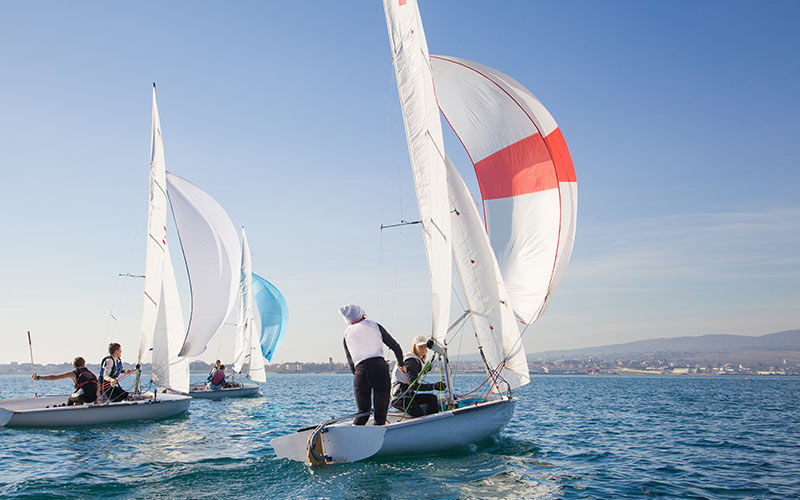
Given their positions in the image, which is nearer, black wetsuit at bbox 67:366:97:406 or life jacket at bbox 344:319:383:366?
life jacket at bbox 344:319:383:366

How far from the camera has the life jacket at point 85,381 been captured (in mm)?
12688

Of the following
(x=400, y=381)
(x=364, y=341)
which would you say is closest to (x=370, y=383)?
(x=364, y=341)

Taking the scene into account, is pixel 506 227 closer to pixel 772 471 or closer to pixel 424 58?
pixel 424 58

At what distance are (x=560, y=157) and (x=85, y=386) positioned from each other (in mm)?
11901

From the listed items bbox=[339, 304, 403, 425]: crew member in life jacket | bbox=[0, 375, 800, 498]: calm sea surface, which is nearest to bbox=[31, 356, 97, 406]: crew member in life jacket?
bbox=[0, 375, 800, 498]: calm sea surface

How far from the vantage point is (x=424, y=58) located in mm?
9539

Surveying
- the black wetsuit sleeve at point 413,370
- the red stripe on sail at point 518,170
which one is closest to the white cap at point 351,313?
the black wetsuit sleeve at point 413,370

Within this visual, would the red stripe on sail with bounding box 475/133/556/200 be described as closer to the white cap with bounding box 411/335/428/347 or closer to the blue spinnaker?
the white cap with bounding box 411/335/428/347

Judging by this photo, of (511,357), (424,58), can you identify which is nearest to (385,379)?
(511,357)

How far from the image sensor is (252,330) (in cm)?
3083

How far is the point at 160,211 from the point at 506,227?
11.0 metres

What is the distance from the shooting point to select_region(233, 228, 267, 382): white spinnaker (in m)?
30.7

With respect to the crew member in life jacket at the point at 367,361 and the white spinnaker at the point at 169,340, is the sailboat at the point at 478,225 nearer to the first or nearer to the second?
the crew member in life jacket at the point at 367,361

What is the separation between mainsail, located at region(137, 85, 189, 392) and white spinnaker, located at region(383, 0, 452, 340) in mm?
10567
